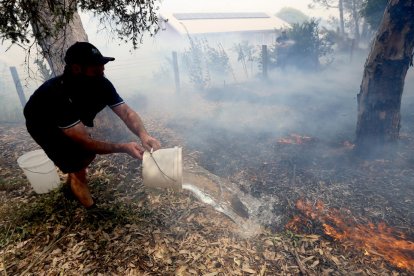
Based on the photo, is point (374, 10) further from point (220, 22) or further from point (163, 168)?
point (220, 22)

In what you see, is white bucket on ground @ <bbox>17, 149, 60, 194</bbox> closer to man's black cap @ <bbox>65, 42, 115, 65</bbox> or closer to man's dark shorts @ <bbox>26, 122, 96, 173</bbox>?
man's dark shorts @ <bbox>26, 122, 96, 173</bbox>

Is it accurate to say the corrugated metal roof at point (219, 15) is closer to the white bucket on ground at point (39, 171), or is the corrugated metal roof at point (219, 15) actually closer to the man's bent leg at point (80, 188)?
the white bucket on ground at point (39, 171)

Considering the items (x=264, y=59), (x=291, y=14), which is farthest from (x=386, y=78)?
(x=291, y=14)

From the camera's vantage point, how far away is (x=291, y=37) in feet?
45.2

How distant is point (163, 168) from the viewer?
3.39 m

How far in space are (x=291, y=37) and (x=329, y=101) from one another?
5.72m

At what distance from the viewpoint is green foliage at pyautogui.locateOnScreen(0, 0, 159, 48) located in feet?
8.73

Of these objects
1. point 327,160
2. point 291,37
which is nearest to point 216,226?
point 327,160

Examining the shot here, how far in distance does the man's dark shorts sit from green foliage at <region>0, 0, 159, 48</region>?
0.98 metres

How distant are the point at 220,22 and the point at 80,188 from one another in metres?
32.6

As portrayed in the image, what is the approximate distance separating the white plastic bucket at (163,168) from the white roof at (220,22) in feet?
86.3

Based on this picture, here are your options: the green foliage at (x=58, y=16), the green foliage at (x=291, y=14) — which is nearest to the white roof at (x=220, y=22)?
the green foliage at (x=291, y=14)

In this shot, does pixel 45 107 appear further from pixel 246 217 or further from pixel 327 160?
pixel 327 160

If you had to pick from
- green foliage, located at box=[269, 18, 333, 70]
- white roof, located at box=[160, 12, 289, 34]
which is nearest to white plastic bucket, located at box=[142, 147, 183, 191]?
green foliage, located at box=[269, 18, 333, 70]
